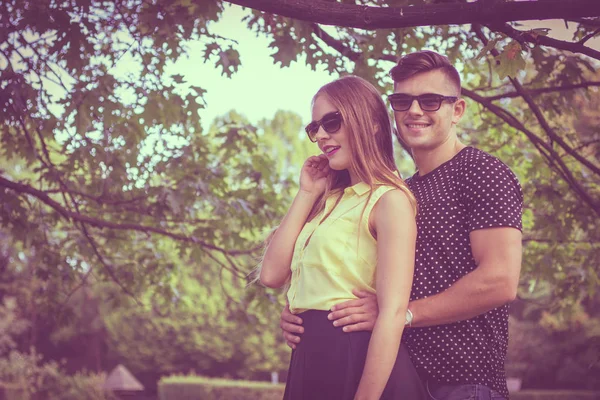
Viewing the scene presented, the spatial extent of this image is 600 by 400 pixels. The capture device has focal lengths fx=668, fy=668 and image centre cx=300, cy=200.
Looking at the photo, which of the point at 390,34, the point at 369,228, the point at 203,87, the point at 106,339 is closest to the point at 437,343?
the point at 369,228

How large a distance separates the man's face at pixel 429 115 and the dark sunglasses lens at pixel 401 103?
19 mm

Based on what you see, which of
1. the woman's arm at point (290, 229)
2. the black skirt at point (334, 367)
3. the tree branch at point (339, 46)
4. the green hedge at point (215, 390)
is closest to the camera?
the black skirt at point (334, 367)

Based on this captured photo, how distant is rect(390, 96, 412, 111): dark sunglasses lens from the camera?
118 inches

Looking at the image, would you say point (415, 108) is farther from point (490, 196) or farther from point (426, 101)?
point (490, 196)

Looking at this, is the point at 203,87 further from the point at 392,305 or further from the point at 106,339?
the point at 106,339

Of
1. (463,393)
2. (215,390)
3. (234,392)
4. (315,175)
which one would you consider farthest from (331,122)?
(215,390)

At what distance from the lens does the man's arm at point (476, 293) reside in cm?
250

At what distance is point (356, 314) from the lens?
2.53m

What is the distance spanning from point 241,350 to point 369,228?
26.6m

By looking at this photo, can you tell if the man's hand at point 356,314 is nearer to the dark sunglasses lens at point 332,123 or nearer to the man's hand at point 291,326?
the man's hand at point 291,326

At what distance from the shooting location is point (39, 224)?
7070 millimetres

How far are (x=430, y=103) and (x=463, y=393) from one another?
1238mm

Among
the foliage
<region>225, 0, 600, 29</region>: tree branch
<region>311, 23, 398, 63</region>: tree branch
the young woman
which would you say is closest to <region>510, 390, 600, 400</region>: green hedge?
the foliage

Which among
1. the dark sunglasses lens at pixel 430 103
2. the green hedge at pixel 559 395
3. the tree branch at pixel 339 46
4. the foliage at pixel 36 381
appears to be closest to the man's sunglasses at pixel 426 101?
the dark sunglasses lens at pixel 430 103
